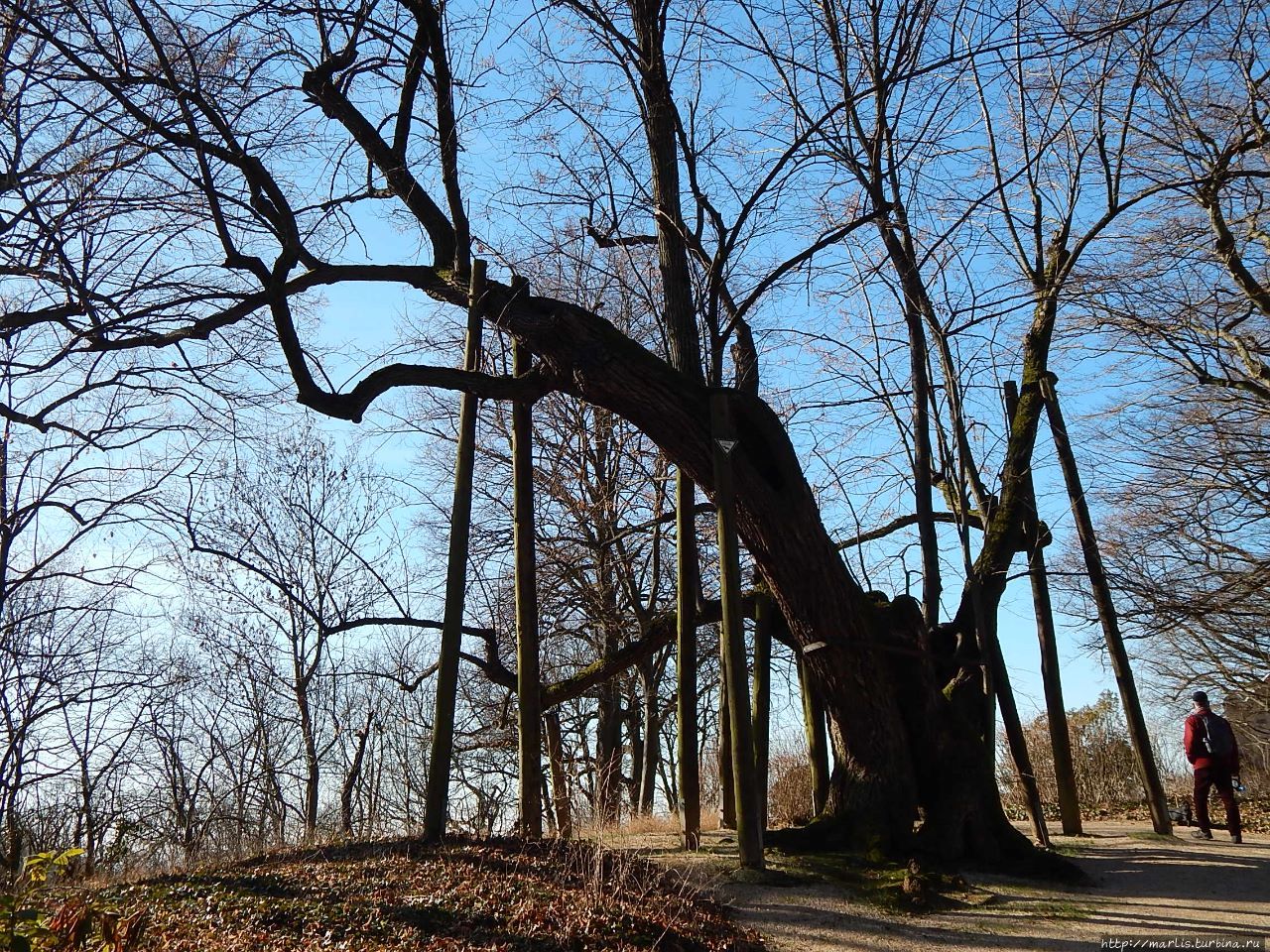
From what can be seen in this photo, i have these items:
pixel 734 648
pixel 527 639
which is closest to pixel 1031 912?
pixel 734 648

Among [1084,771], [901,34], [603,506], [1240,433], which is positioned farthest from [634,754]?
[901,34]

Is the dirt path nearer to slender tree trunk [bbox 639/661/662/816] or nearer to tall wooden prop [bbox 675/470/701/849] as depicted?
tall wooden prop [bbox 675/470/701/849]

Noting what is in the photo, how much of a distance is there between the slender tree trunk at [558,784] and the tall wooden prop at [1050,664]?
17.5 ft

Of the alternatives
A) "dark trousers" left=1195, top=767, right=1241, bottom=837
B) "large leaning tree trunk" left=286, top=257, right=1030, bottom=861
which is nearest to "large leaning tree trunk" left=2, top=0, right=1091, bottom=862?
"large leaning tree trunk" left=286, top=257, right=1030, bottom=861

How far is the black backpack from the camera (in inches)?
404

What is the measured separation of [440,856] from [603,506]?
10119 millimetres

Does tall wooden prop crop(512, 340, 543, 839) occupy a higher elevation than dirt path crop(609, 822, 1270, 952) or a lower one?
higher

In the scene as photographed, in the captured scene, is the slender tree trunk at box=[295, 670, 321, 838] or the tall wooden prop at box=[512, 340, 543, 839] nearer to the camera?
the tall wooden prop at box=[512, 340, 543, 839]

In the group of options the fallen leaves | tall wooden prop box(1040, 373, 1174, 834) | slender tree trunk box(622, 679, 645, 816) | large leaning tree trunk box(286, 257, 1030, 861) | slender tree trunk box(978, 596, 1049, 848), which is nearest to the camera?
the fallen leaves

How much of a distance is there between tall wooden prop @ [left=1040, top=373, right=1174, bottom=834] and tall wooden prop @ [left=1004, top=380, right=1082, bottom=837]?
1.89 feet

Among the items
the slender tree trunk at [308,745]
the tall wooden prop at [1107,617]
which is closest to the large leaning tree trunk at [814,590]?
the tall wooden prop at [1107,617]

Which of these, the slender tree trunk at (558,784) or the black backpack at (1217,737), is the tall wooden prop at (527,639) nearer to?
the slender tree trunk at (558,784)

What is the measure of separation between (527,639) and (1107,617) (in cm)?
724

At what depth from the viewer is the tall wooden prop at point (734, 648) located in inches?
262
